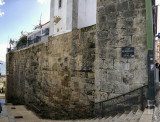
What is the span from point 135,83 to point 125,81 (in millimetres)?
355

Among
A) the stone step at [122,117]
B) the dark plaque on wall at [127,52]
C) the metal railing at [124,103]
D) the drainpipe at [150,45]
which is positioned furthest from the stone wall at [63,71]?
the drainpipe at [150,45]

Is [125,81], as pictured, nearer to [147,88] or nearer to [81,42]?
[147,88]

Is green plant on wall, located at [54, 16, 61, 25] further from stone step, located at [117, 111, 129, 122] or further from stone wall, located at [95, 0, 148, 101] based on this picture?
stone step, located at [117, 111, 129, 122]

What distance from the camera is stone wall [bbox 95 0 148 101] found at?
594cm

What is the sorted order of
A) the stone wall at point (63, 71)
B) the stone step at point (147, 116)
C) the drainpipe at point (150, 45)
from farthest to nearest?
the stone wall at point (63, 71), the drainpipe at point (150, 45), the stone step at point (147, 116)

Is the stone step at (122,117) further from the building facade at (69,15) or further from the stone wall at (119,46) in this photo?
the building facade at (69,15)

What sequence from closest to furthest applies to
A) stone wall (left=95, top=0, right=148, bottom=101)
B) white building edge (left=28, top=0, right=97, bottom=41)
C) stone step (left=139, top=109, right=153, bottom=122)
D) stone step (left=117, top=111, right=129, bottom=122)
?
stone step (left=139, top=109, right=153, bottom=122)
stone step (left=117, top=111, right=129, bottom=122)
stone wall (left=95, top=0, right=148, bottom=101)
white building edge (left=28, top=0, right=97, bottom=41)

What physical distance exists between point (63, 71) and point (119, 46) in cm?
381

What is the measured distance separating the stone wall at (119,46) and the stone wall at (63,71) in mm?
793

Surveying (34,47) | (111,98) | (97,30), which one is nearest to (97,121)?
(111,98)

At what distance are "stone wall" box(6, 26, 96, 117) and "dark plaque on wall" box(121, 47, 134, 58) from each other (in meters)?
1.63

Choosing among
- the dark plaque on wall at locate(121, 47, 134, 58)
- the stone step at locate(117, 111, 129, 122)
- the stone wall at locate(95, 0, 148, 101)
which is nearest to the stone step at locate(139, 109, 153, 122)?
the stone step at locate(117, 111, 129, 122)

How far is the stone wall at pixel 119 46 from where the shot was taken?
5.94m

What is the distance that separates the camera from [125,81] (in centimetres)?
615
